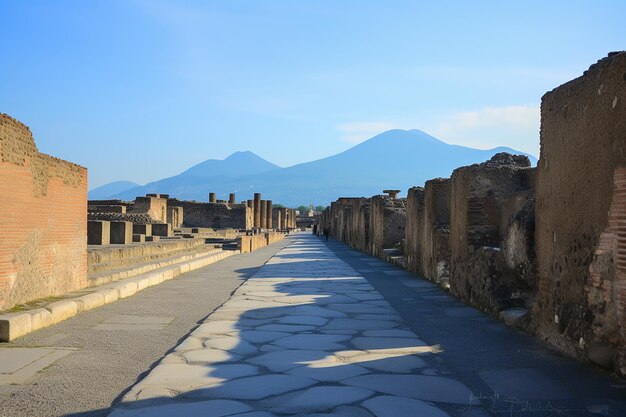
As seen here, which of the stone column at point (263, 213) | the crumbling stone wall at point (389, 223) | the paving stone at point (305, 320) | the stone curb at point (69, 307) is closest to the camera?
the stone curb at point (69, 307)

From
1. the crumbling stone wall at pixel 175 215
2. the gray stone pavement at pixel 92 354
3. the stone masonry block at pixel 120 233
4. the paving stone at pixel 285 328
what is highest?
the crumbling stone wall at pixel 175 215

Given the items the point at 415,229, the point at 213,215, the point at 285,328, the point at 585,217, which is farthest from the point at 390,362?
the point at 213,215

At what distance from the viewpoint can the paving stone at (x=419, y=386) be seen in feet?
10.6

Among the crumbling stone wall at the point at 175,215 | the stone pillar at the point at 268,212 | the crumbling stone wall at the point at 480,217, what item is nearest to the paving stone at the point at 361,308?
the crumbling stone wall at the point at 480,217

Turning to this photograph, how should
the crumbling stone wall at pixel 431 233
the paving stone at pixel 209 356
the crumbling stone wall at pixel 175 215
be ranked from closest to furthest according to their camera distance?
1. the paving stone at pixel 209 356
2. the crumbling stone wall at pixel 431 233
3. the crumbling stone wall at pixel 175 215

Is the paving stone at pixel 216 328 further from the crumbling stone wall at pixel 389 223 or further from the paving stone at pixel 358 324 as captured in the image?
the crumbling stone wall at pixel 389 223

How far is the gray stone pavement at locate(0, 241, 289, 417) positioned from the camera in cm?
317

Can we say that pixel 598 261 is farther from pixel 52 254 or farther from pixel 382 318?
pixel 52 254

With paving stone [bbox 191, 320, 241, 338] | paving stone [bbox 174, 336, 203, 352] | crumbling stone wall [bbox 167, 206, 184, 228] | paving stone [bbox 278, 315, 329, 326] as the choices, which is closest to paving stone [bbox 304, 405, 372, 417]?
paving stone [bbox 174, 336, 203, 352]

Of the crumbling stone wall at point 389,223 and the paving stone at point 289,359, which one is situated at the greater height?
the crumbling stone wall at point 389,223

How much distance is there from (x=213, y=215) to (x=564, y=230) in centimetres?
3870

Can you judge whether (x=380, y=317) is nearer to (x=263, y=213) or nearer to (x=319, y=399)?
(x=319, y=399)

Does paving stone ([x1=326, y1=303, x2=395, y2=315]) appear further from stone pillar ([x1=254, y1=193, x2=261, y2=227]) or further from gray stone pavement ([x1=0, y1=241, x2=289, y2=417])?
stone pillar ([x1=254, y1=193, x2=261, y2=227])

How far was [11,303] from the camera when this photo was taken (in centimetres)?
547
